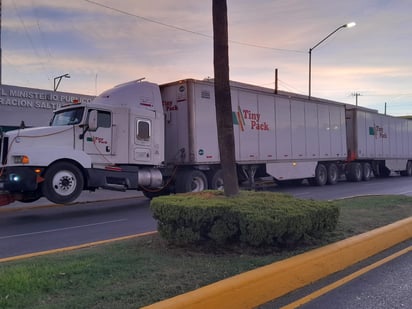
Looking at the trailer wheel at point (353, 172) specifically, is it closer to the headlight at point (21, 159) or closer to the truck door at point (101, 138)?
the truck door at point (101, 138)

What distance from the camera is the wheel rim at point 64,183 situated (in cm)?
1151

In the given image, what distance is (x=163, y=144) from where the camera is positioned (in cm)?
1463

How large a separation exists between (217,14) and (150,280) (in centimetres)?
434

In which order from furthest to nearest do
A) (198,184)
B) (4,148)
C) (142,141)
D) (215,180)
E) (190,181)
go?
(215,180) → (198,184) → (190,181) → (142,141) → (4,148)

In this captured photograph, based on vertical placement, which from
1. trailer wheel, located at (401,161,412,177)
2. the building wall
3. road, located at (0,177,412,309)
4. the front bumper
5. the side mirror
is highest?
the building wall

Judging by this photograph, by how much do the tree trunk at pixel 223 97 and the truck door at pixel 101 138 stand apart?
6513 millimetres

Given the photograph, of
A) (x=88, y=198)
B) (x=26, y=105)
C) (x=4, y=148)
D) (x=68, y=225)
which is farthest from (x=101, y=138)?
(x=26, y=105)

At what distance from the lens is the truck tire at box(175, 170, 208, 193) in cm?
1493

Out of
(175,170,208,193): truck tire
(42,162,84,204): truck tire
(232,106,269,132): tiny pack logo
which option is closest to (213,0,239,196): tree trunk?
(42,162,84,204): truck tire

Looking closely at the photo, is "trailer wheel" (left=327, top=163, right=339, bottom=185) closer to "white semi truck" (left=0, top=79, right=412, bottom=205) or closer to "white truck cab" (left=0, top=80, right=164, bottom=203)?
"white semi truck" (left=0, top=79, right=412, bottom=205)

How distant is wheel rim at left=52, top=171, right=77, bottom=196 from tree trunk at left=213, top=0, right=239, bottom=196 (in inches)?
241

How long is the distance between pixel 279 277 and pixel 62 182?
26.8 ft

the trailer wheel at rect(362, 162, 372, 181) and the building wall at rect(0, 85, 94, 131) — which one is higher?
the building wall at rect(0, 85, 94, 131)

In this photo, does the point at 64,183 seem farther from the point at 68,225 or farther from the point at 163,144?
the point at 163,144
